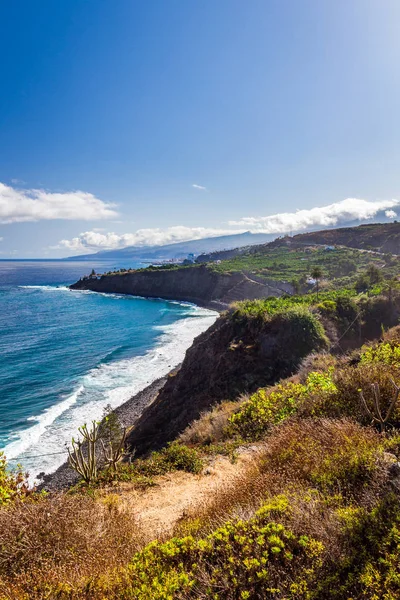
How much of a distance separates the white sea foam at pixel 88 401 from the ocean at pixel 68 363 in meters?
0.07

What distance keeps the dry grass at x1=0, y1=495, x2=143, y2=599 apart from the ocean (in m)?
19.6

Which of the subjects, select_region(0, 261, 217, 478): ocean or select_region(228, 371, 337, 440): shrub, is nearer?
select_region(228, 371, 337, 440): shrub

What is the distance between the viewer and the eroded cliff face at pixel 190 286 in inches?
3095

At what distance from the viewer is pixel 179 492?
27.6 feet

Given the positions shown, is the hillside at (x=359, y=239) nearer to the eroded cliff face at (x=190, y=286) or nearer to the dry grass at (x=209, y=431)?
the eroded cliff face at (x=190, y=286)

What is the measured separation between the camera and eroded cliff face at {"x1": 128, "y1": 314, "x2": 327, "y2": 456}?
19547 millimetres

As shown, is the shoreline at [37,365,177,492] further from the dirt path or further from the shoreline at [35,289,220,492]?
the dirt path

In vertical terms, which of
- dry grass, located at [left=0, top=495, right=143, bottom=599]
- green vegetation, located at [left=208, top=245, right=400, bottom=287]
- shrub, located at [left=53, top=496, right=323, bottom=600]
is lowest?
dry grass, located at [left=0, top=495, right=143, bottom=599]

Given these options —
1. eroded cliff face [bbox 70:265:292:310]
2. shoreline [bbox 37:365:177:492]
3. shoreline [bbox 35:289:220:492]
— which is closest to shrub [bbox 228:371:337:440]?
shoreline [bbox 35:289:220:492]

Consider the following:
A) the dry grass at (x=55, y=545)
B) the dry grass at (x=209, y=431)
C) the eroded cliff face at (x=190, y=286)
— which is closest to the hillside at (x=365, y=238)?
the eroded cliff face at (x=190, y=286)

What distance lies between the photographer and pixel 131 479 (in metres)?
9.33

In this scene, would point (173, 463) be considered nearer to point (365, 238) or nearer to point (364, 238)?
point (365, 238)

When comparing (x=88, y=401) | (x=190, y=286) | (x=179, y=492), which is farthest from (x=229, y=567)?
(x=190, y=286)

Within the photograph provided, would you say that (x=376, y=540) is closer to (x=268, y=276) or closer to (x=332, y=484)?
(x=332, y=484)
